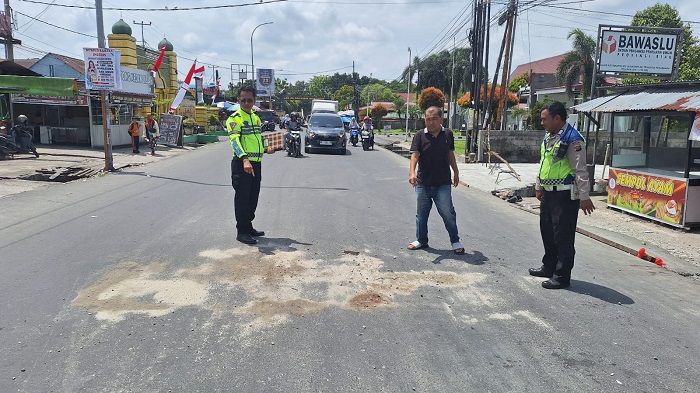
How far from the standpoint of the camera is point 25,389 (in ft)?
9.90

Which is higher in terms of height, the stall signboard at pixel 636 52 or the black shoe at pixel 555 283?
the stall signboard at pixel 636 52

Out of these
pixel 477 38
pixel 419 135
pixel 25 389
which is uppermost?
pixel 477 38

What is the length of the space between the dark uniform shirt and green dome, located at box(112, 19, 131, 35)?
82.6 feet

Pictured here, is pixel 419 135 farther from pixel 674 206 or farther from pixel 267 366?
pixel 674 206

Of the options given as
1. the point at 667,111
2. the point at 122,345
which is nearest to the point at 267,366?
the point at 122,345

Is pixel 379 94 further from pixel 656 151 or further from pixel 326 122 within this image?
pixel 656 151

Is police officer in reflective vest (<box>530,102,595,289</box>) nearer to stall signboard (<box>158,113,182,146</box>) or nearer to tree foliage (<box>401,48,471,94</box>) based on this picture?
stall signboard (<box>158,113,182,146</box>)

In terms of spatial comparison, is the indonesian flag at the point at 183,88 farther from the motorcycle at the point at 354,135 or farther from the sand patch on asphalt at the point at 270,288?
the sand patch on asphalt at the point at 270,288

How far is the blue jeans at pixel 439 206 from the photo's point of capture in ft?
20.0

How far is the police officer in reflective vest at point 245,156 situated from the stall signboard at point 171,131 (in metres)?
20.5

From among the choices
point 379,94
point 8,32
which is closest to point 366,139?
point 8,32

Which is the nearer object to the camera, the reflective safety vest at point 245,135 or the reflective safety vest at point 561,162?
the reflective safety vest at point 561,162

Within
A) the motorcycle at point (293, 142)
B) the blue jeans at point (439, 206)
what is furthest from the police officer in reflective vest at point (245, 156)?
the motorcycle at point (293, 142)

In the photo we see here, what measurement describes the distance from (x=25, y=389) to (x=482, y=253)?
15.8ft
